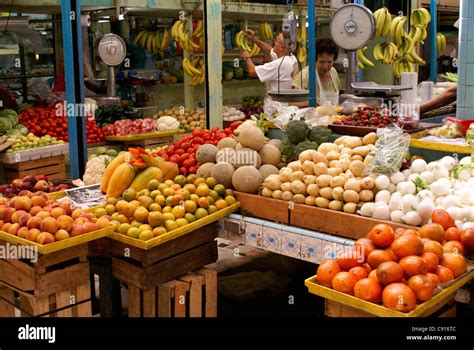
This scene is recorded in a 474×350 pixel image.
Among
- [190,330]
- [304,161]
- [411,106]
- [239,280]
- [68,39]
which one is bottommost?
[239,280]

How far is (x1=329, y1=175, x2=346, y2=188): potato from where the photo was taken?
146 inches

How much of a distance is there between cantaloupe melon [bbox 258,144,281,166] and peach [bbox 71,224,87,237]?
1.41 m

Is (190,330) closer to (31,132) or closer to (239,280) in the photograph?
(239,280)

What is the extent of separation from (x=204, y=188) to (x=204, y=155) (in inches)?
18.6

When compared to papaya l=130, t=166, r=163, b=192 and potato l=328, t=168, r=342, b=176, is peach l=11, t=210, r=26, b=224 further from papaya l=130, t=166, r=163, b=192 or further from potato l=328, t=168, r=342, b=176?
potato l=328, t=168, r=342, b=176

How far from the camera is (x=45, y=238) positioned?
3338mm

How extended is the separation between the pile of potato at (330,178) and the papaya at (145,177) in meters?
0.78

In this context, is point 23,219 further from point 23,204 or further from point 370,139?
point 370,139

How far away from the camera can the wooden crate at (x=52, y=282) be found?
3387mm

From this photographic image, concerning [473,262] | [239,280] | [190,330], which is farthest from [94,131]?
[473,262]

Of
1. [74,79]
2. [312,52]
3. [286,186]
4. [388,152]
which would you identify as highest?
[312,52]

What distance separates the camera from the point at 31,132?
7.19m

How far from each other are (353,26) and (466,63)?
1524mm

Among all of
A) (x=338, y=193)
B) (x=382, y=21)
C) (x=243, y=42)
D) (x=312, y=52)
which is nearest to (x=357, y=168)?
(x=338, y=193)
